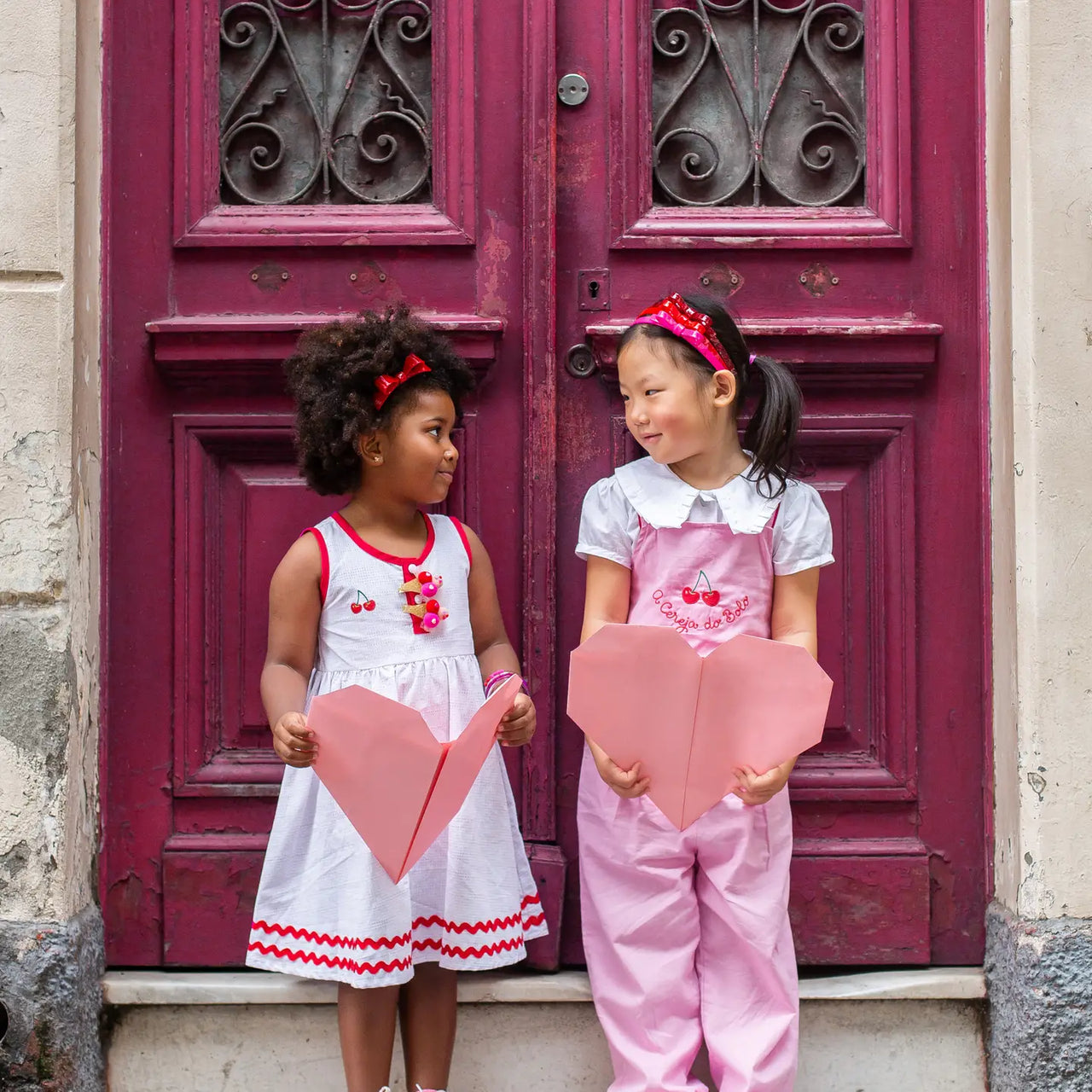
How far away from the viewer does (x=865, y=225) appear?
2775mm

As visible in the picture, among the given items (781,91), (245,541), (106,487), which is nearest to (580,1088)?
(245,541)

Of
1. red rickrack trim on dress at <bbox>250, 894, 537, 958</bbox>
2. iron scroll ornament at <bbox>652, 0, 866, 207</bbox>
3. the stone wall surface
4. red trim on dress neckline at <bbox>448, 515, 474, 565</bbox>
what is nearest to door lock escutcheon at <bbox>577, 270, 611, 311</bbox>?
iron scroll ornament at <bbox>652, 0, 866, 207</bbox>

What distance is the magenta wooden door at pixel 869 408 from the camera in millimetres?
2754

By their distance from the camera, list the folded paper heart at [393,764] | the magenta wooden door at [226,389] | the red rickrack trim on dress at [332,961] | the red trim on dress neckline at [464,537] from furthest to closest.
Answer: the magenta wooden door at [226,389] < the red trim on dress neckline at [464,537] < the red rickrack trim on dress at [332,961] < the folded paper heart at [393,764]

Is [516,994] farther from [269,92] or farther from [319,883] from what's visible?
Answer: [269,92]

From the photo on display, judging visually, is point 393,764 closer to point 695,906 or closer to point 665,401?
point 695,906

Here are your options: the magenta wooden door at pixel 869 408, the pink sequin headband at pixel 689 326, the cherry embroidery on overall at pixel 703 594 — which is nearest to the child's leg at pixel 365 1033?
the magenta wooden door at pixel 869 408

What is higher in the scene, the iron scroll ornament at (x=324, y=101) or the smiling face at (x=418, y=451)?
the iron scroll ornament at (x=324, y=101)

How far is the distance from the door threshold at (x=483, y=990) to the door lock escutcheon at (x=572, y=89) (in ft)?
5.98

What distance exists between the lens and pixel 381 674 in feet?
8.06

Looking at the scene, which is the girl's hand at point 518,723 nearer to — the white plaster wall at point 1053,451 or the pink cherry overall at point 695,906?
the pink cherry overall at point 695,906

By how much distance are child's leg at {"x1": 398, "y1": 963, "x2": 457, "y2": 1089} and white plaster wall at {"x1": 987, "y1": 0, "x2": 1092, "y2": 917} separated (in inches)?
44.3

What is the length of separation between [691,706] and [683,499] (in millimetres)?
407

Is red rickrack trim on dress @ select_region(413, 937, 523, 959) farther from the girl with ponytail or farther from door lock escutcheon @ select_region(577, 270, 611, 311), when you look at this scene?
door lock escutcheon @ select_region(577, 270, 611, 311)
